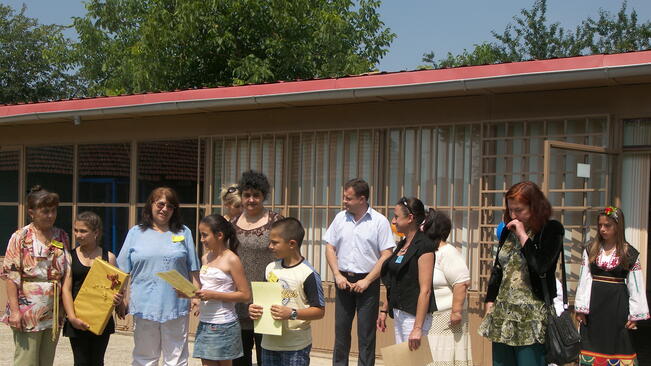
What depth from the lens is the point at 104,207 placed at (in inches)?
408

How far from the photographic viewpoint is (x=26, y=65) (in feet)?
100

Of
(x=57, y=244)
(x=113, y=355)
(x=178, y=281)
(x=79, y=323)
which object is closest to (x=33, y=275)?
(x=57, y=244)

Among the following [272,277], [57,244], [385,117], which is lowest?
[272,277]

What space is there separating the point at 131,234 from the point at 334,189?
3.14 metres

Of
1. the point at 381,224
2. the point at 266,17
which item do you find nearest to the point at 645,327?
the point at 381,224

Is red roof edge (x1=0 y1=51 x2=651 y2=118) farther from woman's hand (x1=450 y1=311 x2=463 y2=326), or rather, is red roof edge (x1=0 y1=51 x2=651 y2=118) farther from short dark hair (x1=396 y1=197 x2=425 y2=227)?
woman's hand (x1=450 y1=311 x2=463 y2=326)

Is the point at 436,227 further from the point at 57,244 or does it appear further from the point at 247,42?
the point at 247,42

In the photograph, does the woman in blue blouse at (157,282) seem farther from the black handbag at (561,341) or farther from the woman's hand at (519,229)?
the black handbag at (561,341)

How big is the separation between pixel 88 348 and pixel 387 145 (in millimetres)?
3659

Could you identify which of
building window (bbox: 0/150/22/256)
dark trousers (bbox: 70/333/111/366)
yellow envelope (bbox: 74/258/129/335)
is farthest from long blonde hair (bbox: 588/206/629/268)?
building window (bbox: 0/150/22/256)

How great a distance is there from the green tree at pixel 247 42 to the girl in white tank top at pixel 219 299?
12.5 metres

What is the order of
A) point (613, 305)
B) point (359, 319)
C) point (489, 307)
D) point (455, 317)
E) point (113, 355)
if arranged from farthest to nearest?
point (113, 355), point (613, 305), point (359, 319), point (455, 317), point (489, 307)

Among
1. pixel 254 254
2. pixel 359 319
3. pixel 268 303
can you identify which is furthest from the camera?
pixel 359 319

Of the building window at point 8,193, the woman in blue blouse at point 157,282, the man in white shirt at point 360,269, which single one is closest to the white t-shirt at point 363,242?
the man in white shirt at point 360,269
